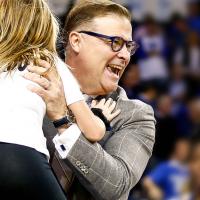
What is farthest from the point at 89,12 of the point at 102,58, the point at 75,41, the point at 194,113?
the point at 194,113

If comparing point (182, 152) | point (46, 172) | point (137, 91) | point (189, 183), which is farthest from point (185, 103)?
point (46, 172)

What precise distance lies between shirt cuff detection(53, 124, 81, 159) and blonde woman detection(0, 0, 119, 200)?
3 cm

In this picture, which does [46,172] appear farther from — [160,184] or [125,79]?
[125,79]

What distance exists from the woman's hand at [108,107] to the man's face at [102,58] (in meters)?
0.11

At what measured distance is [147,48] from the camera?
7.35m

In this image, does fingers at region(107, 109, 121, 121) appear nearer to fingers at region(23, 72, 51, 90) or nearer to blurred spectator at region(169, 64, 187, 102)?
fingers at region(23, 72, 51, 90)

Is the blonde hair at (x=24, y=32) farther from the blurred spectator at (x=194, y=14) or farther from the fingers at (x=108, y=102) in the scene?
the blurred spectator at (x=194, y=14)

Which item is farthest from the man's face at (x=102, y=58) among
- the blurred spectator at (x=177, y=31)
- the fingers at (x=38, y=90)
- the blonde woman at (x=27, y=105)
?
the blurred spectator at (x=177, y=31)

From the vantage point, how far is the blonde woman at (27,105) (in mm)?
1983

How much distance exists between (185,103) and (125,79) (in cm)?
91

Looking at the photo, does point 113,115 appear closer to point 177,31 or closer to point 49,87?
point 49,87

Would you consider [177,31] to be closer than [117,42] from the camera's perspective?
No

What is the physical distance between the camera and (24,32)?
2207mm

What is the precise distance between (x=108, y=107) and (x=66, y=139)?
0.40 metres
